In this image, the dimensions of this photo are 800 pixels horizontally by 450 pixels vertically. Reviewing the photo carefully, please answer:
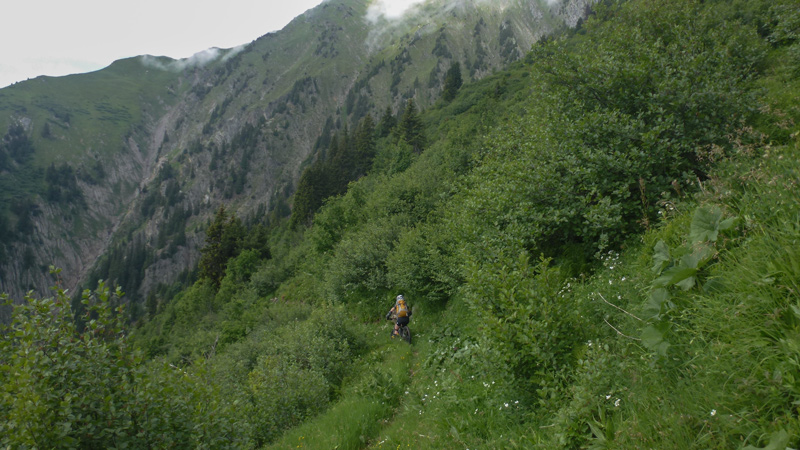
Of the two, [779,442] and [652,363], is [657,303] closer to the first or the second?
[652,363]

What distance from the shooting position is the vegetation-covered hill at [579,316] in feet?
11.3

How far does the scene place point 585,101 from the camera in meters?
11.4

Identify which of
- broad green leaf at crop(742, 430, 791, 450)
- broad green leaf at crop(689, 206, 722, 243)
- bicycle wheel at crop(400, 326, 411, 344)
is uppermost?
broad green leaf at crop(689, 206, 722, 243)

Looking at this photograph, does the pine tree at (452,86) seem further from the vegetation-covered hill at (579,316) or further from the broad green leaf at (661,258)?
the broad green leaf at (661,258)

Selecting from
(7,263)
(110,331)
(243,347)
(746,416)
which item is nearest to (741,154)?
(746,416)

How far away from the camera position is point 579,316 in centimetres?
575

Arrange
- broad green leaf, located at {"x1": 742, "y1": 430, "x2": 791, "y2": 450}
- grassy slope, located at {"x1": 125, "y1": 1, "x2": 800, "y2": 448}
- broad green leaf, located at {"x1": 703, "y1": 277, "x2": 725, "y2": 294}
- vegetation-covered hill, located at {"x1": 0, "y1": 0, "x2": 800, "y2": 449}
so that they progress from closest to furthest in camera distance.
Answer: broad green leaf, located at {"x1": 742, "y1": 430, "x2": 791, "y2": 450} < grassy slope, located at {"x1": 125, "y1": 1, "x2": 800, "y2": 448} < vegetation-covered hill, located at {"x1": 0, "y1": 0, "x2": 800, "y2": 449} < broad green leaf, located at {"x1": 703, "y1": 277, "x2": 725, "y2": 294}

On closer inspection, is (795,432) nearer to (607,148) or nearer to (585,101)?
(607,148)

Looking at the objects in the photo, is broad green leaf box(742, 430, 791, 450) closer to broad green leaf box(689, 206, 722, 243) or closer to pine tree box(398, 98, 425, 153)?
broad green leaf box(689, 206, 722, 243)

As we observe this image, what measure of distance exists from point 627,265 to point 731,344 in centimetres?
407

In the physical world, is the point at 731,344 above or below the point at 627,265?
above

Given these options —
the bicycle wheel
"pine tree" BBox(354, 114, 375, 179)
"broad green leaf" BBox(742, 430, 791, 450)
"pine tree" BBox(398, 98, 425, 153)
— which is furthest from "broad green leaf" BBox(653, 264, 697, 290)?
"pine tree" BBox(354, 114, 375, 179)

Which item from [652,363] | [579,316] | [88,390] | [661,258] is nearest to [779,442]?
[652,363]

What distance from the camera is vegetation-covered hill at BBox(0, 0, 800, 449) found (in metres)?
3.44
